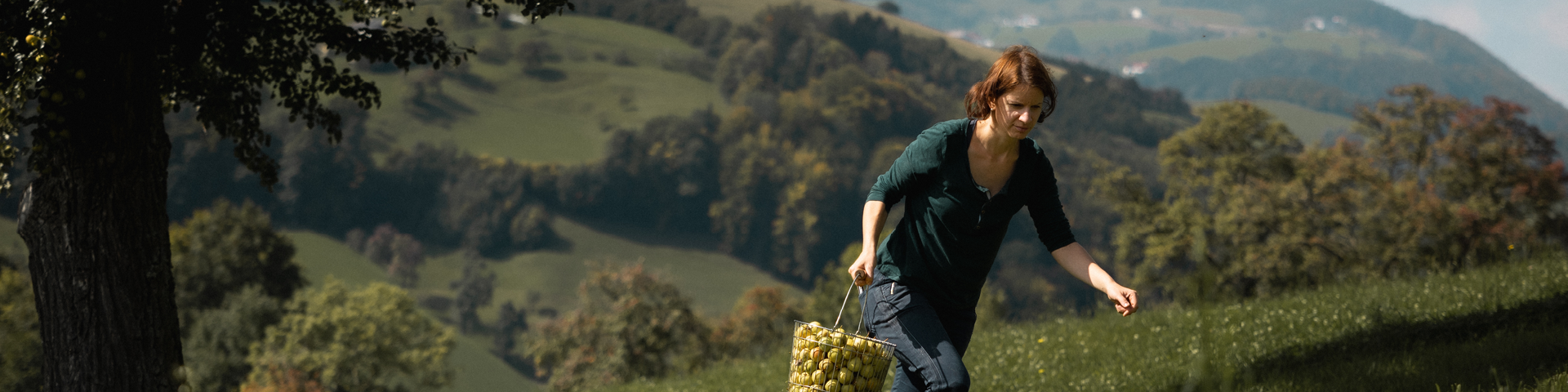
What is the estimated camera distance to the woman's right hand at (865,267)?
147 inches

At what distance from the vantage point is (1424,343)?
20.1ft

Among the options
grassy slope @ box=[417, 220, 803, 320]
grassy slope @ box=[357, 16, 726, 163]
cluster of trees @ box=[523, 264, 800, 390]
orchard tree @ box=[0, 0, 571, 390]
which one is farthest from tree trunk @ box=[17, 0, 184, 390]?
grassy slope @ box=[357, 16, 726, 163]

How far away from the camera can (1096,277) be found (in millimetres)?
3889

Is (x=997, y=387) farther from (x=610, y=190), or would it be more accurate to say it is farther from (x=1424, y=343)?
(x=610, y=190)

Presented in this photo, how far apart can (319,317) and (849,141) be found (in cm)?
13350

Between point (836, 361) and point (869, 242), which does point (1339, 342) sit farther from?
point (836, 361)

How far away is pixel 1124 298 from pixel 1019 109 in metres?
0.81

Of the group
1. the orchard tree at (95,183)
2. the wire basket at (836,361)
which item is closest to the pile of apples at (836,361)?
the wire basket at (836,361)

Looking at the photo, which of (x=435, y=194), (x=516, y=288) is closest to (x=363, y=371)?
(x=516, y=288)

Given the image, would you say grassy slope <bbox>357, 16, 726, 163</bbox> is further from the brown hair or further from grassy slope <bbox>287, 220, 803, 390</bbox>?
the brown hair

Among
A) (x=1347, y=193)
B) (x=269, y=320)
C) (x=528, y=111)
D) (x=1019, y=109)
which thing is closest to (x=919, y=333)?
(x=1019, y=109)

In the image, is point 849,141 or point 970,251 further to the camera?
point 849,141

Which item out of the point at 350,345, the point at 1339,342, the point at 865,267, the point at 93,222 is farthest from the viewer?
the point at 350,345

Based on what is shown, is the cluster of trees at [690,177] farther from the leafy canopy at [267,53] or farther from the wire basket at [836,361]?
the wire basket at [836,361]
